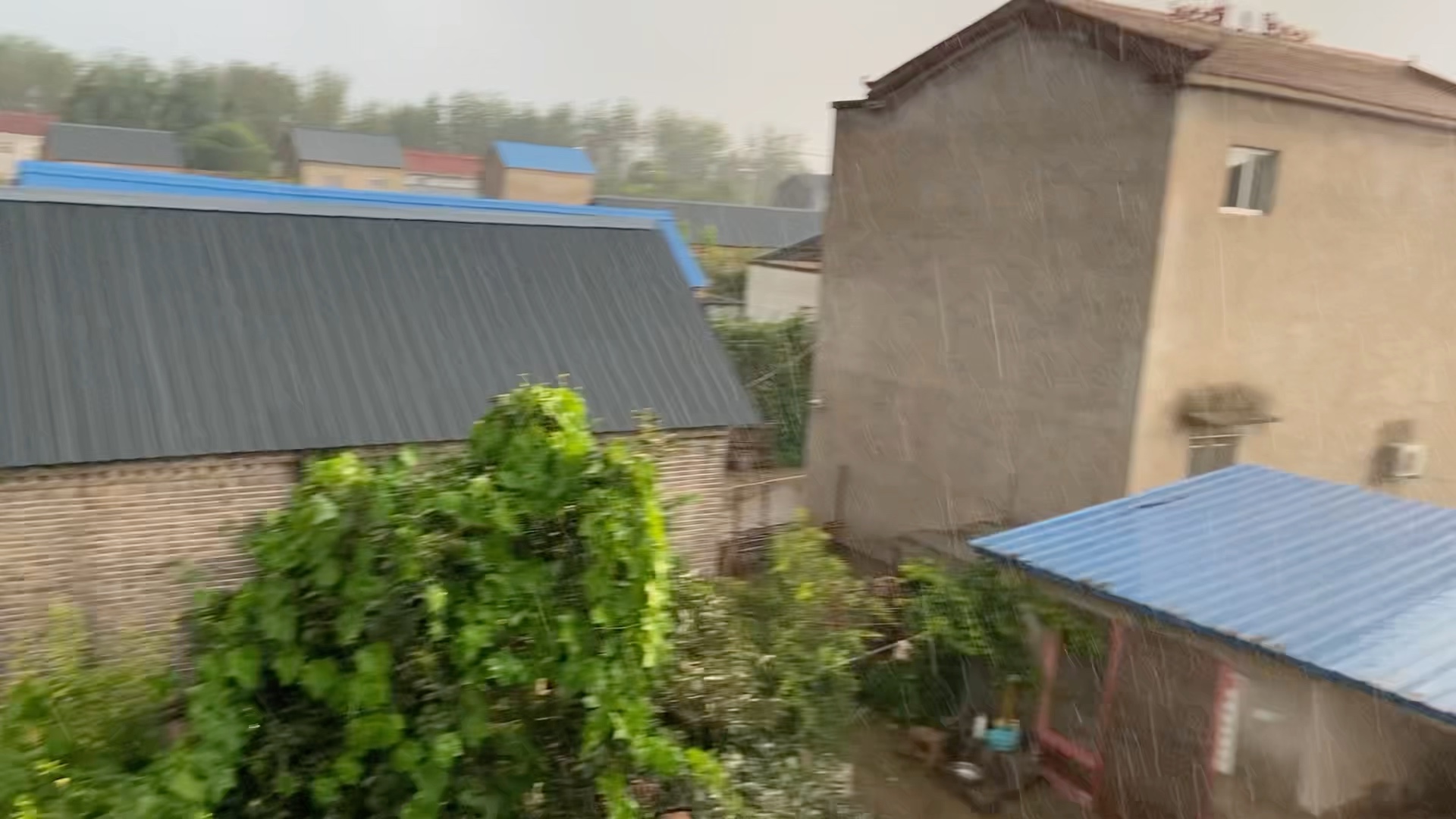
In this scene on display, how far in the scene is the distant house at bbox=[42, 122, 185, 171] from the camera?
26.8 meters

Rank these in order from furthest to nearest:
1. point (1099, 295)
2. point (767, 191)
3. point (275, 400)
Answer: point (767, 191) < point (1099, 295) < point (275, 400)

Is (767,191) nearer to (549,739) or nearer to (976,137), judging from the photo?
(976,137)

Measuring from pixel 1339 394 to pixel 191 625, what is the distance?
10209 millimetres

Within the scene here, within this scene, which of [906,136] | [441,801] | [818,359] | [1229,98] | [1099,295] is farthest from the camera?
[818,359]

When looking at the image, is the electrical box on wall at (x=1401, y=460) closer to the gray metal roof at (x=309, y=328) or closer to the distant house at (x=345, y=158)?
the gray metal roof at (x=309, y=328)

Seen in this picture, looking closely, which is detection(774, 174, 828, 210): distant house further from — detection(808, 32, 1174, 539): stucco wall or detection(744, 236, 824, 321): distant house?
detection(808, 32, 1174, 539): stucco wall

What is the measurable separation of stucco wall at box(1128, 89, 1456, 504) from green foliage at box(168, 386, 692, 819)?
640 centimetres

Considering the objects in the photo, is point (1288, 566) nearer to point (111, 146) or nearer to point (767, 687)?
point (767, 687)

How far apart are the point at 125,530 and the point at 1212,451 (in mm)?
8674

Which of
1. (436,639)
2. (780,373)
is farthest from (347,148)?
(436,639)

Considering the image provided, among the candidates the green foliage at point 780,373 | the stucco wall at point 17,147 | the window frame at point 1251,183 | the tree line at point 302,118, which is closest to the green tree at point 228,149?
the tree line at point 302,118

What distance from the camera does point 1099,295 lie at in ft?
28.5

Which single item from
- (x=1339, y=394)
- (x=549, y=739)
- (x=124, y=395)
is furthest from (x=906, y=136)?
(x=549, y=739)

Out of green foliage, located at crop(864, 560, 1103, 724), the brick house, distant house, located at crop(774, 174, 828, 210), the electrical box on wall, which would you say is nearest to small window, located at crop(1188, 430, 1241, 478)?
the electrical box on wall
